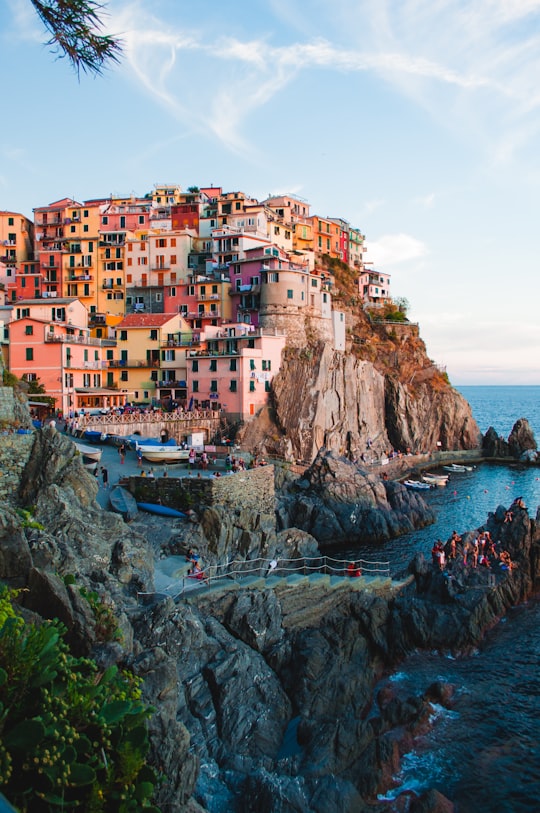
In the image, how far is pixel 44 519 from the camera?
76.4 feet

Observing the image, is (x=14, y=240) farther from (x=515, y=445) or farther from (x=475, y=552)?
(x=475, y=552)

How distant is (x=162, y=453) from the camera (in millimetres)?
43969

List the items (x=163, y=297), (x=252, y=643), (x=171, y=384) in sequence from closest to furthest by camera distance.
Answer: (x=252, y=643) → (x=171, y=384) → (x=163, y=297)

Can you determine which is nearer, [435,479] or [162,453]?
[162,453]

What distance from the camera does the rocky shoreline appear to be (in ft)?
49.8

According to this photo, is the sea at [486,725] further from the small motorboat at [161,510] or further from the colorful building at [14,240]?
the colorful building at [14,240]

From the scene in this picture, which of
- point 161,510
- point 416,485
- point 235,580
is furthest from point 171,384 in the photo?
point 235,580

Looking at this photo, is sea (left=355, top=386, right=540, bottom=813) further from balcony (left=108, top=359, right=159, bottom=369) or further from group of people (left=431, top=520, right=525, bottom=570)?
balcony (left=108, top=359, right=159, bottom=369)

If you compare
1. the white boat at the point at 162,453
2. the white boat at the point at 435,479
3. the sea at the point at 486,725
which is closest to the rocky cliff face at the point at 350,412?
the white boat at the point at 435,479

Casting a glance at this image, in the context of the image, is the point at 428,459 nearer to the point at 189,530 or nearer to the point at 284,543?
the point at 284,543

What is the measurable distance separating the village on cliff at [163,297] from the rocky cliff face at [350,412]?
249 cm

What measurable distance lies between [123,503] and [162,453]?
11432mm

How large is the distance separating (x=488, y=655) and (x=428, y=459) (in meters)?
48.8

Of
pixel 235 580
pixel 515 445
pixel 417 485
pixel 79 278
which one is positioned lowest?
pixel 417 485
